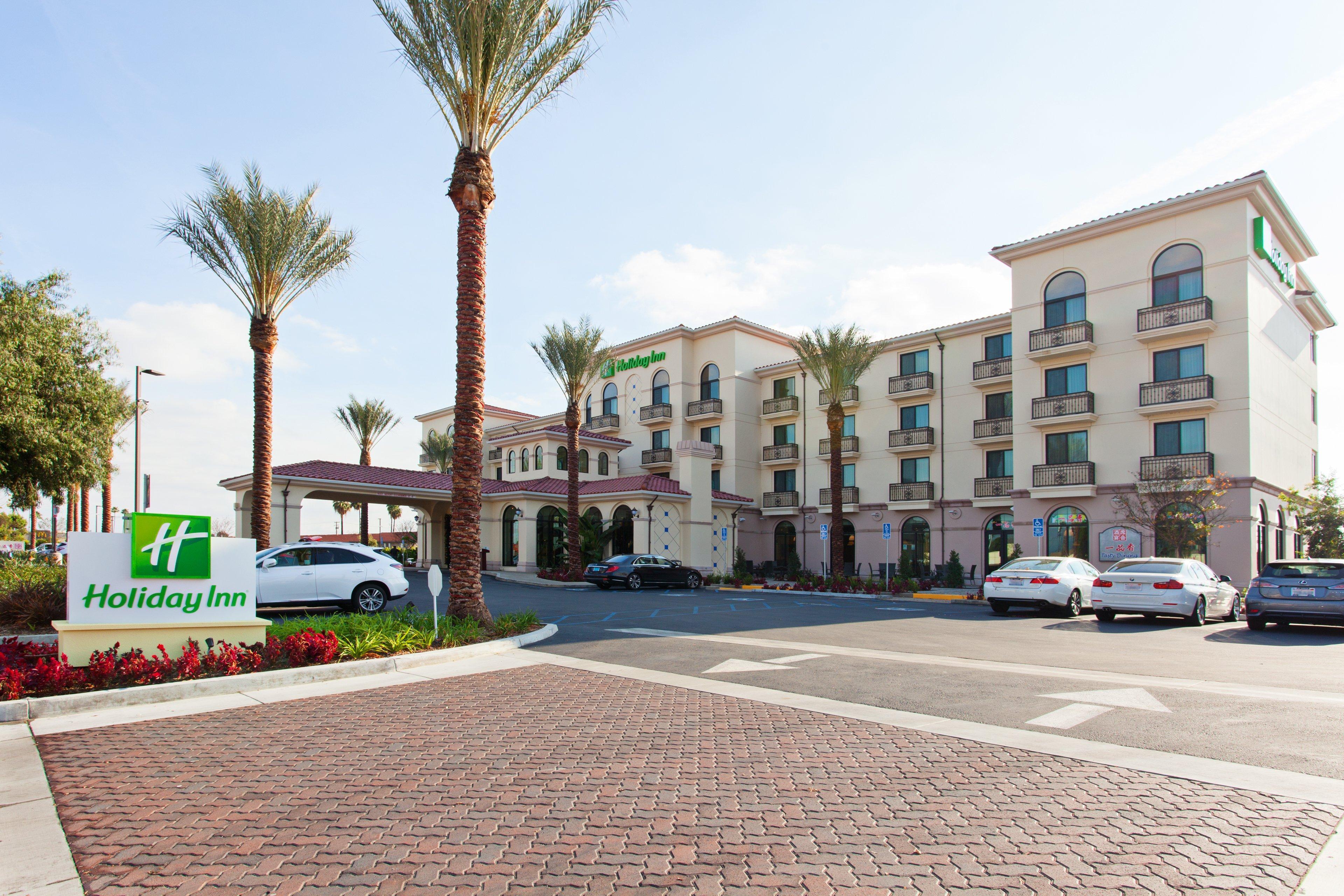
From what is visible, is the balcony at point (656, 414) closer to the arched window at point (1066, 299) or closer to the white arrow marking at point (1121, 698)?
the arched window at point (1066, 299)

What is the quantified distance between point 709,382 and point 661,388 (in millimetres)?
3221

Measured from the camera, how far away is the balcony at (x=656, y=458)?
4616 centimetres

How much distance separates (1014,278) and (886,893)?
35.2m

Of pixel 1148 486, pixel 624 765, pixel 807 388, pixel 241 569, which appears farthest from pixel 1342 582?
pixel 807 388

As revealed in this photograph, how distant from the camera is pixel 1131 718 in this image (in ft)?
23.6

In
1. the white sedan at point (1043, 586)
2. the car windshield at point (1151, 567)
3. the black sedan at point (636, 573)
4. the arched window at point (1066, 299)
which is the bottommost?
the black sedan at point (636, 573)

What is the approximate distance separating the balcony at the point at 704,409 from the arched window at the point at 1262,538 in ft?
81.2

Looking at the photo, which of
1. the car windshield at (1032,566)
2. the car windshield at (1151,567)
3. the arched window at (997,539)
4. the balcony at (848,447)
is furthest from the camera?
the balcony at (848,447)

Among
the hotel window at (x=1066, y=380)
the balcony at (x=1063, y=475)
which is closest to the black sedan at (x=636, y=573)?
the balcony at (x=1063, y=475)

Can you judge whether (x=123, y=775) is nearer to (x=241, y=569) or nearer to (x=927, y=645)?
(x=241, y=569)

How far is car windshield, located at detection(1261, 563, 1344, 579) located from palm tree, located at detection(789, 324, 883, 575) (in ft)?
55.3

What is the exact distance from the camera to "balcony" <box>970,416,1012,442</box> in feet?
117

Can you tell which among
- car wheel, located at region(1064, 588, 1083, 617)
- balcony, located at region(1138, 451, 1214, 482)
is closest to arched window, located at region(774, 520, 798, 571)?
balcony, located at region(1138, 451, 1214, 482)

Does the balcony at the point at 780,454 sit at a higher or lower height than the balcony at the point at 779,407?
lower
